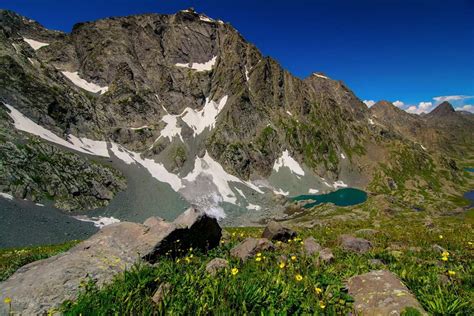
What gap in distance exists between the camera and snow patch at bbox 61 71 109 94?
597 ft

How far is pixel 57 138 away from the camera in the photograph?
118812 millimetres

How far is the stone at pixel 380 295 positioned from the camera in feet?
19.8

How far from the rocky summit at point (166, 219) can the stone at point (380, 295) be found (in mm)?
43

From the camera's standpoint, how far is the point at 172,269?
8.76 metres

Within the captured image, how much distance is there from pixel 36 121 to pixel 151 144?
6303 cm

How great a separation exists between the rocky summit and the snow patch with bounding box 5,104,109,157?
0.76m

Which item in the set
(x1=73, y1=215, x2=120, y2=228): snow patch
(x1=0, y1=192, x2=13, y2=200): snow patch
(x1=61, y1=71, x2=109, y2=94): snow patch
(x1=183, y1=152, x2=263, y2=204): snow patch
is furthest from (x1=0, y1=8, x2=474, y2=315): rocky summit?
(x1=61, y1=71, x2=109, y2=94): snow patch

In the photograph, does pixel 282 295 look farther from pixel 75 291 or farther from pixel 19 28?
pixel 19 28

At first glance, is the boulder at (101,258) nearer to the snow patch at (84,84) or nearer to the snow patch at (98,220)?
the snow patch at (98,220)

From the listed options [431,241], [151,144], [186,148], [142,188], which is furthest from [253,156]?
[431,241]

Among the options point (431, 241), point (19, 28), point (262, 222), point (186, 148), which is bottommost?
point (262, 222)

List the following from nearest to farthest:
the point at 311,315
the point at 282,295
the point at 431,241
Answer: the point at 311,315 → the point at 282,295 → the point at 431,241

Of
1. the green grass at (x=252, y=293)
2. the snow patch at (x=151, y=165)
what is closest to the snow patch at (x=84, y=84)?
the snow patch at (x=151, y=165)

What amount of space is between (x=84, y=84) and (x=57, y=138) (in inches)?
3147
